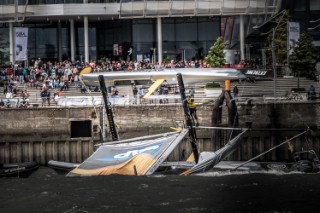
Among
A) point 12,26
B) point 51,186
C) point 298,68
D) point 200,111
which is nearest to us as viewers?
point 51,186

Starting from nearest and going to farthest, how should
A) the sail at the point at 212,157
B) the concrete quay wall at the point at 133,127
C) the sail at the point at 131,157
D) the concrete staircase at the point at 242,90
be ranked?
the sail at the point at 131,157
the sail at the point at 212,157
the concrete quay wall at the point at 133,127
the concrete staircase at the point at 242,90

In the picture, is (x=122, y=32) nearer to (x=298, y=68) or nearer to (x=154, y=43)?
(x=154, y=43)

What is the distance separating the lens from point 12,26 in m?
89.9

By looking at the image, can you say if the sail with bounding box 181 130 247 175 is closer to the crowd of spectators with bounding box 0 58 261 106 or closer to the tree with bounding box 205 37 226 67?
the crowd of spectators with bounding box 0 58 261 106

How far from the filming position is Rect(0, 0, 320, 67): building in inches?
3403

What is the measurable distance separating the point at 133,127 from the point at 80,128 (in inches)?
140

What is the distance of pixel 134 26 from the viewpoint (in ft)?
301

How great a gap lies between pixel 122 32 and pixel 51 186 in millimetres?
45991

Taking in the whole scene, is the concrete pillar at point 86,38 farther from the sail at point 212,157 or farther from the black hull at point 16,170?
the sail at point 212,157

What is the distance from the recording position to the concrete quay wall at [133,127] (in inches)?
2260

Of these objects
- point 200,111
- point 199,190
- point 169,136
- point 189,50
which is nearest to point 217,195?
point 199,190

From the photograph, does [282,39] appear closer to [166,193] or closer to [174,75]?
[174,75]

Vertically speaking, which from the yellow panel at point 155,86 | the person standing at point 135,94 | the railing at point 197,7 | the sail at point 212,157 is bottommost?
the sail at point 212,157

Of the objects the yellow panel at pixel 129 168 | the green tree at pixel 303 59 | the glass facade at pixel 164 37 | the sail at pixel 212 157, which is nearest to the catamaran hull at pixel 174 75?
the sail at pixel 212 157
